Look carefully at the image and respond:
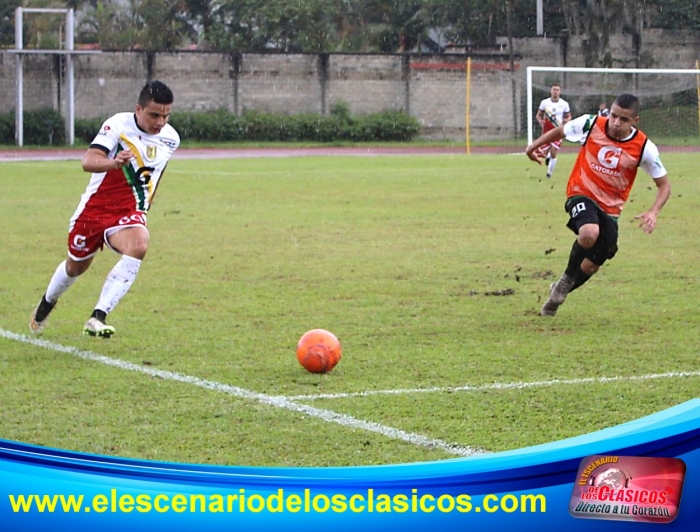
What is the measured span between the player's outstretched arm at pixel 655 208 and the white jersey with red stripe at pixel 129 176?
3.52 m

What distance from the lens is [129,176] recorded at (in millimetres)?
7992

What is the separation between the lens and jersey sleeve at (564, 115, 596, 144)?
912cm

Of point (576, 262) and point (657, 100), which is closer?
point (576, 262)

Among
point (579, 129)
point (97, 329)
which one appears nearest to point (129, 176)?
point (97, 329)

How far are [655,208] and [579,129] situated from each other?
907 mm

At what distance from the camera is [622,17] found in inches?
1960

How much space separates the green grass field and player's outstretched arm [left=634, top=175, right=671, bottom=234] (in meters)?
0.76

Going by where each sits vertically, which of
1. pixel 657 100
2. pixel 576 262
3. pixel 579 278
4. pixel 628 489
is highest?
pixel 657 100

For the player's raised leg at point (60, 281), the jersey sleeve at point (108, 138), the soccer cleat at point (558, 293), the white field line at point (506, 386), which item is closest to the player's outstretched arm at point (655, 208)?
the soccer cleat at point (558, 293)

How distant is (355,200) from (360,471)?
17.7 m

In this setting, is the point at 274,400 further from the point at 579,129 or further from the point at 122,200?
the point at 579,129

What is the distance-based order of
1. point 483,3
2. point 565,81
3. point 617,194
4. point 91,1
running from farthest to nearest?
1. point 91,1
2. point 483,3
3. point 565,81
4. point 617,194

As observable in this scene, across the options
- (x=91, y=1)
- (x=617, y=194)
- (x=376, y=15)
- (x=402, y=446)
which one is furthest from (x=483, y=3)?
(x=402, y=446)

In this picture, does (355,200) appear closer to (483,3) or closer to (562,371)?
(562,371)
